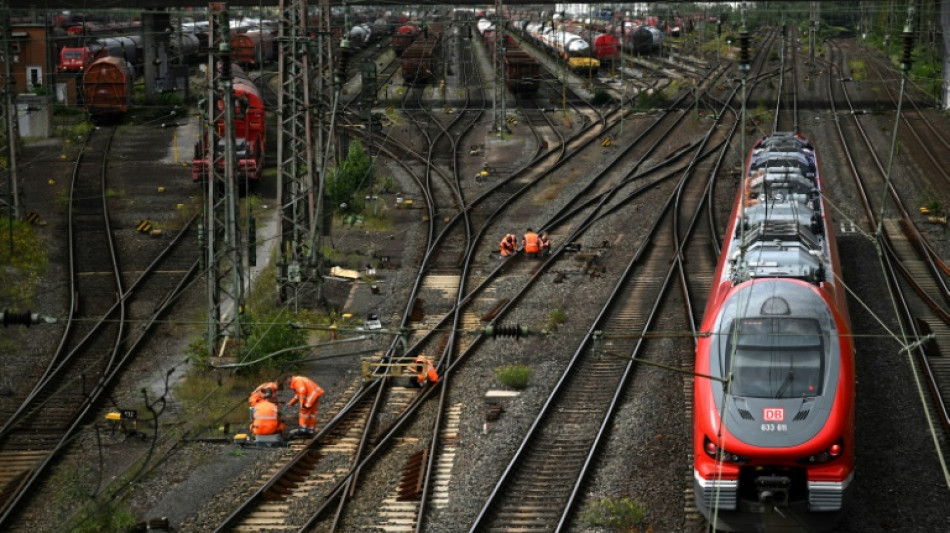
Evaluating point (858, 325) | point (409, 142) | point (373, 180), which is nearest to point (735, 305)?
point (858, 325)

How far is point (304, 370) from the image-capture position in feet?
70.6

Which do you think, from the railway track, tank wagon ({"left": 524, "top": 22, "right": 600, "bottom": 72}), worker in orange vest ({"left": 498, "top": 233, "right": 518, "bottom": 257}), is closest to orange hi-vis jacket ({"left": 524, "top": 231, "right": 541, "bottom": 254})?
worker in orange vest ({"left": 498, "top": 233, "right": 518, "bottom": 257})

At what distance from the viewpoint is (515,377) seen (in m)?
19.9

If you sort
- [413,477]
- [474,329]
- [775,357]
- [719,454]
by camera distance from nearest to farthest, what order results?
1. [719,454]
2. [775,357]
3. [413,477]
4. [474,329]

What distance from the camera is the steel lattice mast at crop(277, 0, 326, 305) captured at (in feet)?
78.4

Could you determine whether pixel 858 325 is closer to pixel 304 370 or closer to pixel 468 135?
pixel 304 370

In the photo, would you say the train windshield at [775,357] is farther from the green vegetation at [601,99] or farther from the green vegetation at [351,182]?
the green vegetation at [601,99]

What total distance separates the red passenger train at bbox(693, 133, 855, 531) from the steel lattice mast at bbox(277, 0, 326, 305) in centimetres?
977

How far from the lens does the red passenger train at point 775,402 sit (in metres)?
13.7

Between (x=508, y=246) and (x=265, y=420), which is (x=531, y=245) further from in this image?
(x=265, y=420)

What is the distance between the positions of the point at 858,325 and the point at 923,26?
49.1 m

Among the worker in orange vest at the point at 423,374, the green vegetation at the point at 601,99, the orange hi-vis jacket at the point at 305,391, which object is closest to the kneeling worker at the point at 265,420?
the orange hi-vis jacket at the point at 305,391

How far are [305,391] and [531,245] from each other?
10878mm

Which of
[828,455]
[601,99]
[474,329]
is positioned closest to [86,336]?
[474,329]
